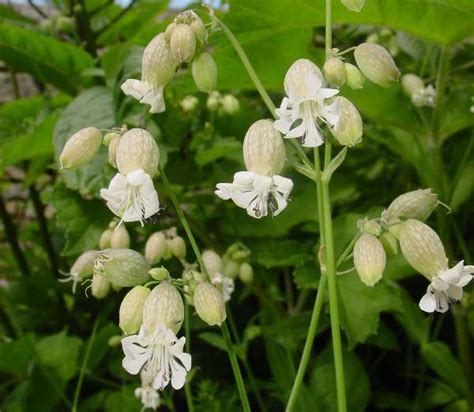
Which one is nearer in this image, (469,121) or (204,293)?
(204,293)

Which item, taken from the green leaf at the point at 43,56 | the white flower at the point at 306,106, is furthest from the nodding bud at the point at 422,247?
the green leaf at the point at 43,56

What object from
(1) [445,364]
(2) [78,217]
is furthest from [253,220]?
(1) [445,364]

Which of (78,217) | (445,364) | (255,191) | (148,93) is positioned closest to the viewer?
(255,191)

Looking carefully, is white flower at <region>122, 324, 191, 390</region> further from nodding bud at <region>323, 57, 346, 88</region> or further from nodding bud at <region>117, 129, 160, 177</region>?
nodding bud at <region>323, 57, 346, 88</region>

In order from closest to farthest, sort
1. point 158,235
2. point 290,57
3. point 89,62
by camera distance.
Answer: point 158,235 < point 290,57 < point 89,62

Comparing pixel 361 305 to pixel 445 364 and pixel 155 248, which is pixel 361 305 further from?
pixel 155 248

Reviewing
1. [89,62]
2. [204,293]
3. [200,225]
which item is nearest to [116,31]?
[89,62]

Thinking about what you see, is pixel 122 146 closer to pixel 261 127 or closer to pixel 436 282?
pixel 261 127
